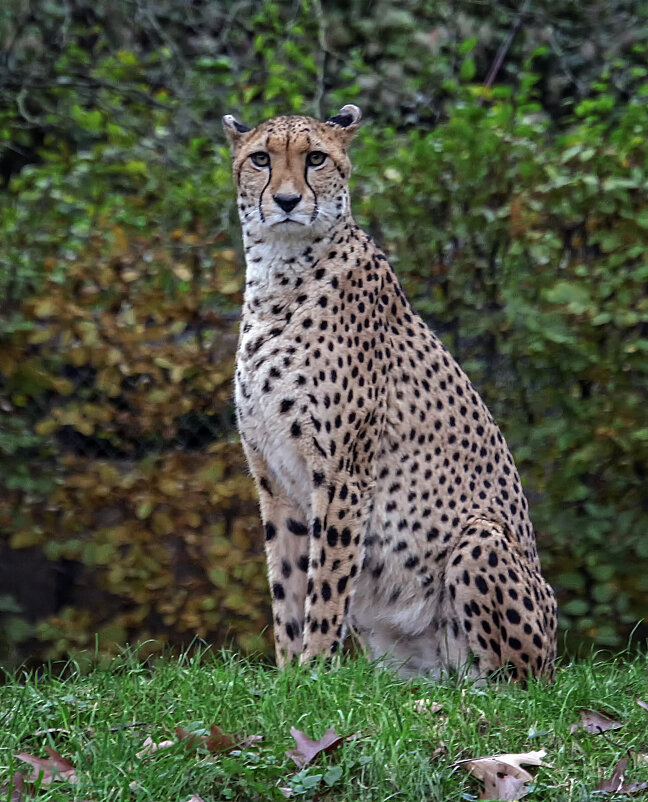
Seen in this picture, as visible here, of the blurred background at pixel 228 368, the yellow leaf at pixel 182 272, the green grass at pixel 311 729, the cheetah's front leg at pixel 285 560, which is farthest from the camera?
the yellow leaf at pixel 182 272

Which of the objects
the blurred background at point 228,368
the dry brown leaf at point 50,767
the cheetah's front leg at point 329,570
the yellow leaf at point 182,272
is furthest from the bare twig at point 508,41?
the dry brown leaf at point 50,767

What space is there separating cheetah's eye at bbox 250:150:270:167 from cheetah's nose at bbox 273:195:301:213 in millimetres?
157

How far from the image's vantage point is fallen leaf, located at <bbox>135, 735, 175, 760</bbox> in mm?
3342

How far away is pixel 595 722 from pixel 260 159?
2.02 meters

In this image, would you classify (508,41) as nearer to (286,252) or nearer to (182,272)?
(182,272)

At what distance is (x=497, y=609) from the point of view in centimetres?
421

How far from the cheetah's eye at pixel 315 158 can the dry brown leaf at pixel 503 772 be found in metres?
1.92

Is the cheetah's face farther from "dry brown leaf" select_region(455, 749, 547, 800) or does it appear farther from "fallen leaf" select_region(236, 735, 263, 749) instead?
"dry brown leaf" select_region(455, 749, 547, 800)

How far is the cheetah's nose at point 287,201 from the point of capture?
13.4 ft

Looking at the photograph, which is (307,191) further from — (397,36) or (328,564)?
(397,36)

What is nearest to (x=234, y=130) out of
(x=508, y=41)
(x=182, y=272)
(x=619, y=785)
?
(x=182, y=272)

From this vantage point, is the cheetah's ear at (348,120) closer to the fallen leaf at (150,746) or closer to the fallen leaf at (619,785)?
the fallen leaf at (150,746)

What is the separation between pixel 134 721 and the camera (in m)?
3.61

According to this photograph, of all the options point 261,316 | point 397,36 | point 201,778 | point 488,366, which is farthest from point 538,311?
point 397,36
